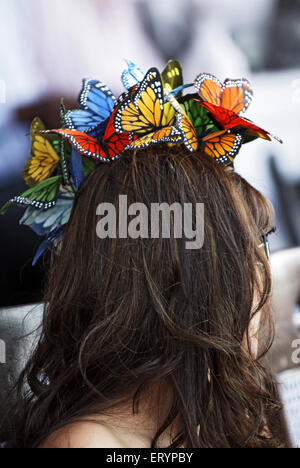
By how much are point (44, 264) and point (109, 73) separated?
0.37 meters

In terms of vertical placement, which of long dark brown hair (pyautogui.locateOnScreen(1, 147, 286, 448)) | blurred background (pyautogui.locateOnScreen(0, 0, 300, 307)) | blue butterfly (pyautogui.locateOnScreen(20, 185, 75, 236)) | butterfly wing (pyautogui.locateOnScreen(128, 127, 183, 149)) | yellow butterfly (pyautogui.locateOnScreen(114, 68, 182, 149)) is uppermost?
blurred background (pyautogui.locateOnScreen(0, 0, 300, 307))

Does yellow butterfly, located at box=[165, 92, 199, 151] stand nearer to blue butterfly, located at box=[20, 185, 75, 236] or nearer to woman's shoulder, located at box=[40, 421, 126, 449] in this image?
blue butterfly, located at box=[20, 185, 75, 236]

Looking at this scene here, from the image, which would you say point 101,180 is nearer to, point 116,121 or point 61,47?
point 116,121

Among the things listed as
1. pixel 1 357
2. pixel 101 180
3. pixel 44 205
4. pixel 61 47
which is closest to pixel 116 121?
pixel 101 180

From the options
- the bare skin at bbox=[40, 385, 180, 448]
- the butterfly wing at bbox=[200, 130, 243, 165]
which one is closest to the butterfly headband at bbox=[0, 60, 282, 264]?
the butterfly wing at bbox=[200, 130, 243, 165]

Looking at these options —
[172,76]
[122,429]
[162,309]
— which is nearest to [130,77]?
[172,76]

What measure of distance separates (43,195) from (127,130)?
7.2 inches

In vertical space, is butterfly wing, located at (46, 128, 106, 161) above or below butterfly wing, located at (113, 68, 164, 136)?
below

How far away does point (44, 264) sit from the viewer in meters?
0.84

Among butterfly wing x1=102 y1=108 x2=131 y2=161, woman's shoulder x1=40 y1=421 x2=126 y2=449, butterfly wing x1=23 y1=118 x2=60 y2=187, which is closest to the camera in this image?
woman's shoulder x1=40 y1=421 x2=126 y2=449

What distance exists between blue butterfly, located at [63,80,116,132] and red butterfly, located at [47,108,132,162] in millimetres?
43

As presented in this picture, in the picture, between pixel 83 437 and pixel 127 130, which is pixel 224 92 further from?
pixel 83 437

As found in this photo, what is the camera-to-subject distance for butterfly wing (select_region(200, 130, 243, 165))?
0.66 m

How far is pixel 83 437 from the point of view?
0.53m
